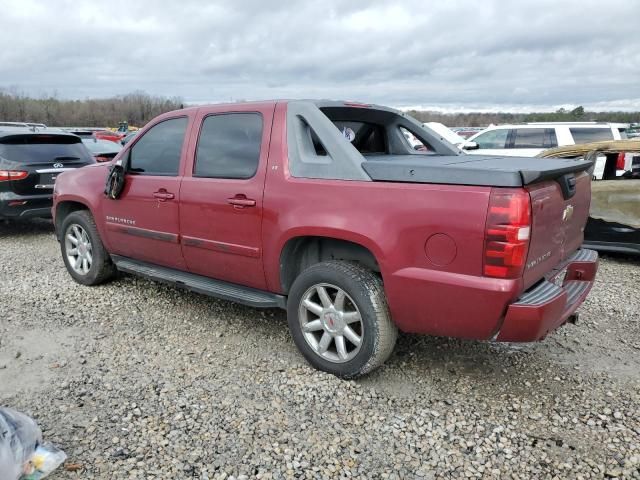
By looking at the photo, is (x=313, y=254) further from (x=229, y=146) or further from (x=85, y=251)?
(x=85, y=251)

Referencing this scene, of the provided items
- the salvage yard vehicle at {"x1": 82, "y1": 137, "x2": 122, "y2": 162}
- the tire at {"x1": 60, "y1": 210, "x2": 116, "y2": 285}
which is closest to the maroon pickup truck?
the tire at {"x1": 60, "y1": 210, "x2": 116, "y2": 285}

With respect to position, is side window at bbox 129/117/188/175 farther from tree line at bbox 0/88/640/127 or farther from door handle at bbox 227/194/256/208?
tree line at bbox 0/88/640/127

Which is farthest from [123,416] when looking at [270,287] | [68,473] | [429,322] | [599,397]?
[599,397]

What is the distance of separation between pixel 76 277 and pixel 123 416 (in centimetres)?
290

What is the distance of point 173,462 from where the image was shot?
2.60m

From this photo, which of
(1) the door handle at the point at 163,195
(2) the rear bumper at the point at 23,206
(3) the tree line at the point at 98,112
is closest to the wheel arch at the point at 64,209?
(1) the door handle at the point at 163,195

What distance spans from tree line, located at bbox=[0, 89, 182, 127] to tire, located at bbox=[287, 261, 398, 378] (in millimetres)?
52353

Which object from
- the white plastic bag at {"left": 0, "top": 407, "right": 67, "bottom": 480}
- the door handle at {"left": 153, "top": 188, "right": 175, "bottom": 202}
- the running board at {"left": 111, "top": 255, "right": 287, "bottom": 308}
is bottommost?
the white plastic bag at {"left": 0, "top": 407, "right": 67, "bottom": 480}

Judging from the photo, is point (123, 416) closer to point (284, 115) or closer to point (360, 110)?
point (284, 115)

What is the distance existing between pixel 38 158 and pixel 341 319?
655cm

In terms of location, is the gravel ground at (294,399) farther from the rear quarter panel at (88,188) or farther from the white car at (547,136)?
the white car at (547,136)

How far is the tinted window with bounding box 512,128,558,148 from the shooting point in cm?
1066

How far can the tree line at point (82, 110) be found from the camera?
54781mm

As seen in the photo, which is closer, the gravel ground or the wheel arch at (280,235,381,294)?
the gravel ground
